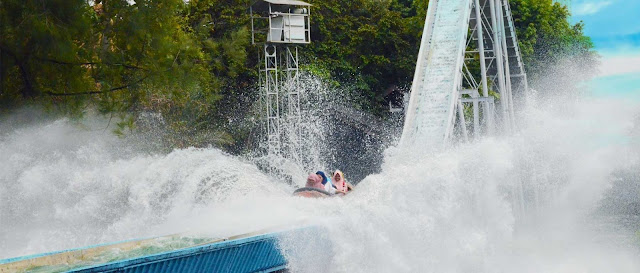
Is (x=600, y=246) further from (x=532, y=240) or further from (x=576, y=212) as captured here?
(x=576, y=212)

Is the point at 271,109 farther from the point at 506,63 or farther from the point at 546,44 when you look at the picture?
the point at 546,44

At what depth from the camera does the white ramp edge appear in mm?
17359

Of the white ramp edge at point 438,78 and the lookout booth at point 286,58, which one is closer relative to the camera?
the white ramp edge at point 438,78

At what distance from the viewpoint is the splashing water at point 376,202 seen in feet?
33.8

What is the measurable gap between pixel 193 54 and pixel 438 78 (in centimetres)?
485

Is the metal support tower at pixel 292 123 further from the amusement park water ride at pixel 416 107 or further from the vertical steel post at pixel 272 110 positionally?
the vertical steel post at pixel 272 110

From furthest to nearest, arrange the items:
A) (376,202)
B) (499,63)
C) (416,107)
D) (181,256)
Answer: (499,63)
(416,107)
(376,202)
(181,256)

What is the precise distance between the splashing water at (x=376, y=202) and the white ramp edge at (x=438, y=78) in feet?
4.73

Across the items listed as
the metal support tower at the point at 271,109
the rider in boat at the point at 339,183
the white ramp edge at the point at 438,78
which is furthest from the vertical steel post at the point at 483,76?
the metal support tower at the point at 271,109

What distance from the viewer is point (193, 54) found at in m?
16.9

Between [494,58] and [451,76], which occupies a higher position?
[494,58]

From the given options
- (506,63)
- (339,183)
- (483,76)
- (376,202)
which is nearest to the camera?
(376,202)

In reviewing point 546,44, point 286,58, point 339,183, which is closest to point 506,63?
point 286,58

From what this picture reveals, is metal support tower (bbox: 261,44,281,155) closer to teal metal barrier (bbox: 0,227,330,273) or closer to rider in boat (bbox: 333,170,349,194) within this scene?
rider in boat (bbox: 333,170,349,194)
